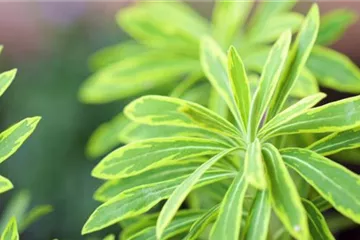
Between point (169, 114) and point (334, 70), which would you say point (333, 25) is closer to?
point (334, 70)

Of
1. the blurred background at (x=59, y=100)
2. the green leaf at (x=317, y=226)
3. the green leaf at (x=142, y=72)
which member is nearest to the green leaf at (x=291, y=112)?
the green leaf at (x=317, y=226)

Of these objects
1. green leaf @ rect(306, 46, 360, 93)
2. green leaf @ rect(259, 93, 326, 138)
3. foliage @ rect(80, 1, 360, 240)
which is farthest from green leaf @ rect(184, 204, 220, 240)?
green leaf @ rect(306, 46, 360, 93)

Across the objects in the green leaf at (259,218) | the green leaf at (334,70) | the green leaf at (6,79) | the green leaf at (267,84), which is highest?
the green leaf at (6,79)

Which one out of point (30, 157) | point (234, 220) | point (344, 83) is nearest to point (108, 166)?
point (234, 220)

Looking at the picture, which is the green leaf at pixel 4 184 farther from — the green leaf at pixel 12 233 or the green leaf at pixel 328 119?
the green leaf at pixel 328 119

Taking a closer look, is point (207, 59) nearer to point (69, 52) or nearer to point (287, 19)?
point (287, 19)

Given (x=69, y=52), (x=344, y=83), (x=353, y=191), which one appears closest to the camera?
(x=353, y=191)

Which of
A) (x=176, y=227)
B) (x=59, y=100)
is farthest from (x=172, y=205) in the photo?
(x=59, y=100)

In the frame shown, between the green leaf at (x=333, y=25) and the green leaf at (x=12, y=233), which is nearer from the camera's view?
the green leaf at (x=12, y=233)
